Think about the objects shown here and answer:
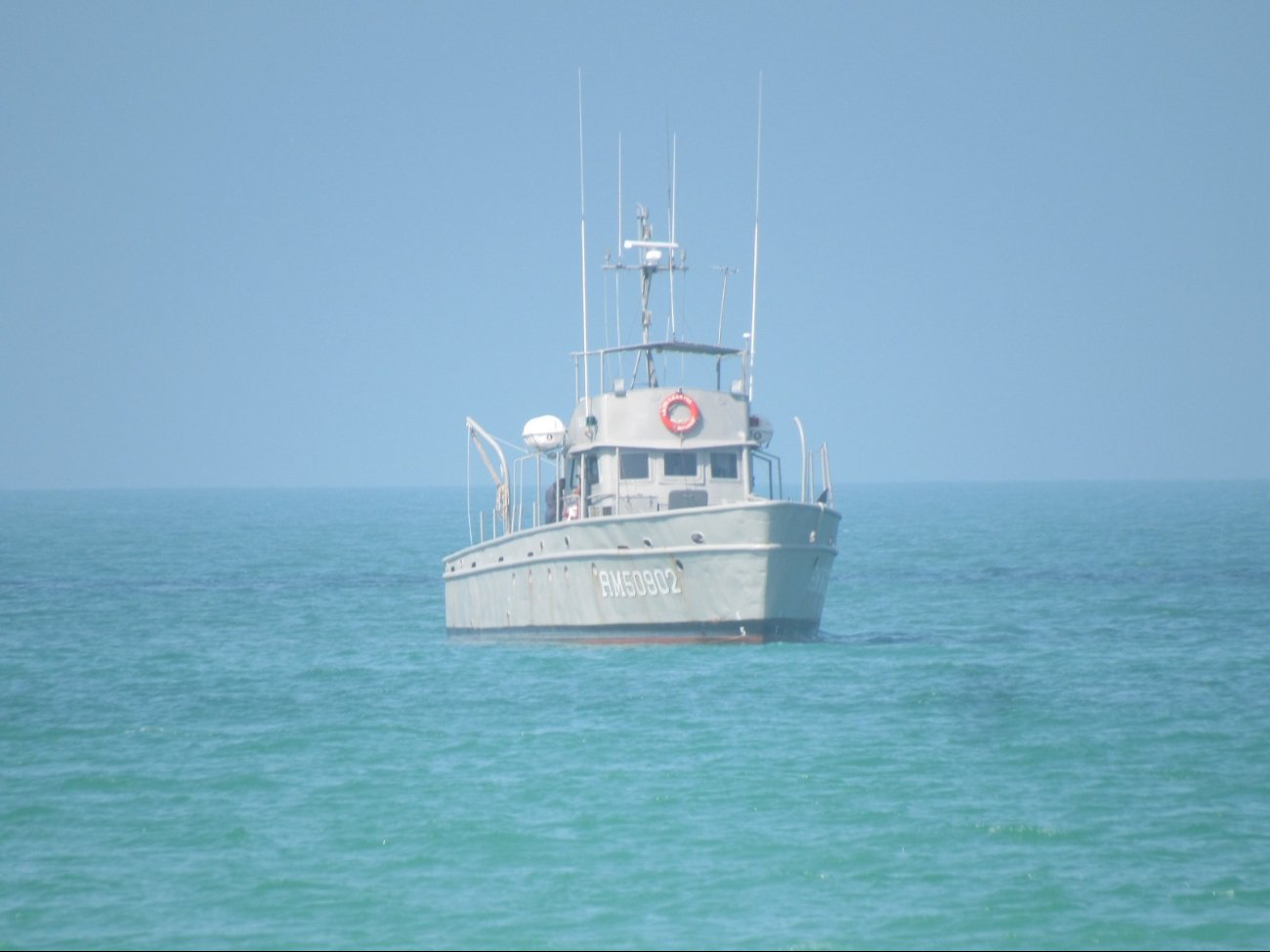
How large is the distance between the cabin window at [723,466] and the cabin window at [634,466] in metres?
1.34

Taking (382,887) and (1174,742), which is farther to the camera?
(1174,742)

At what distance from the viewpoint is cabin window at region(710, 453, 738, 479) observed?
108 ft

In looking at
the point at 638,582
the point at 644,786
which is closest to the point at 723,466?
the point at 638,582

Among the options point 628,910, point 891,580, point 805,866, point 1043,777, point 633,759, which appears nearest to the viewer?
point 628,910

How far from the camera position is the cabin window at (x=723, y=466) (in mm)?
32906

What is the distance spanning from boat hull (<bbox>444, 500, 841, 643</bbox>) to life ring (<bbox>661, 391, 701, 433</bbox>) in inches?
116

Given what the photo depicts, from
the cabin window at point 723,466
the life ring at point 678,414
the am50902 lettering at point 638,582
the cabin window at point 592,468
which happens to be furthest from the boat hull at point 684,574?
the life ring at point 678,414

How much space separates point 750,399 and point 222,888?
19.5 metres

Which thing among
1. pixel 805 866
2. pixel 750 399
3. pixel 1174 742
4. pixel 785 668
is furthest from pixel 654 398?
pixel 805 866

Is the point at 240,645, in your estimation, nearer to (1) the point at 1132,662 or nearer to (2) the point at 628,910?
(1) the point at 1132,662

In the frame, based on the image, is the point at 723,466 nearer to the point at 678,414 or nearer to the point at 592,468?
the point at 678,414

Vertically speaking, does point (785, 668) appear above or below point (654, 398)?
below

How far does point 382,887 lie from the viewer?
15914 millimetres

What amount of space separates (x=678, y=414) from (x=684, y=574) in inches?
150
